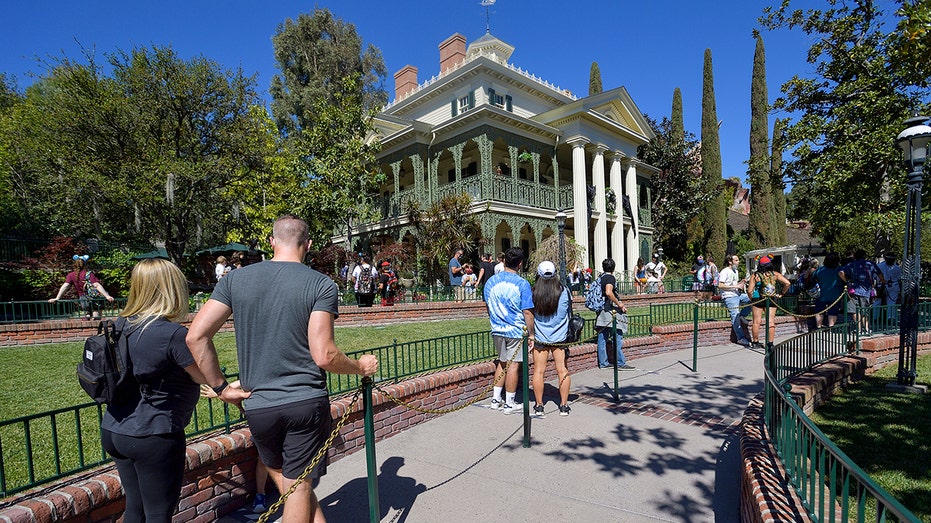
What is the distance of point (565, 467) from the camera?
424cm

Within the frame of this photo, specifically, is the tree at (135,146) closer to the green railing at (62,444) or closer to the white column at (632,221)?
the green railing at (62,444)

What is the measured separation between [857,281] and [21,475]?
13.7 metres

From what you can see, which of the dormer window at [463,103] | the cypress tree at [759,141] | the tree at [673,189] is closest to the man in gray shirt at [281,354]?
the dormer window at [463,103]

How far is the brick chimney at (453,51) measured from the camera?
89.9ft

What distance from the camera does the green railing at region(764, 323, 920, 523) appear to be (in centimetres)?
166

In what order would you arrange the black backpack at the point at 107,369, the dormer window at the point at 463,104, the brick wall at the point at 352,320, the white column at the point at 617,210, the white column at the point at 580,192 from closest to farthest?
the black backpack at the point at 107,369, the brick wall at the point at 352,320, the white column at the point at 580,192, the dormer window at the point at 463,104, the white column at the point at 617,210

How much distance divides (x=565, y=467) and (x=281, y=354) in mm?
2962

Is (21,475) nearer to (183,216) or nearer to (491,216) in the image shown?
(491,216)

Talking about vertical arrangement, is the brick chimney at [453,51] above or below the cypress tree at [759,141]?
above

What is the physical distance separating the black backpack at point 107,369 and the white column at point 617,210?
940 inches

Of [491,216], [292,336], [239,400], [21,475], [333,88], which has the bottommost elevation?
[21,475]

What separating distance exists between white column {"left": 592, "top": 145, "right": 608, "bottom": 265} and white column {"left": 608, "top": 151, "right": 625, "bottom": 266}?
3.41 ft

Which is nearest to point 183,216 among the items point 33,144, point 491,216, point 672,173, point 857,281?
point 33,144

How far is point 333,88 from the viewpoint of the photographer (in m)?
29.7
